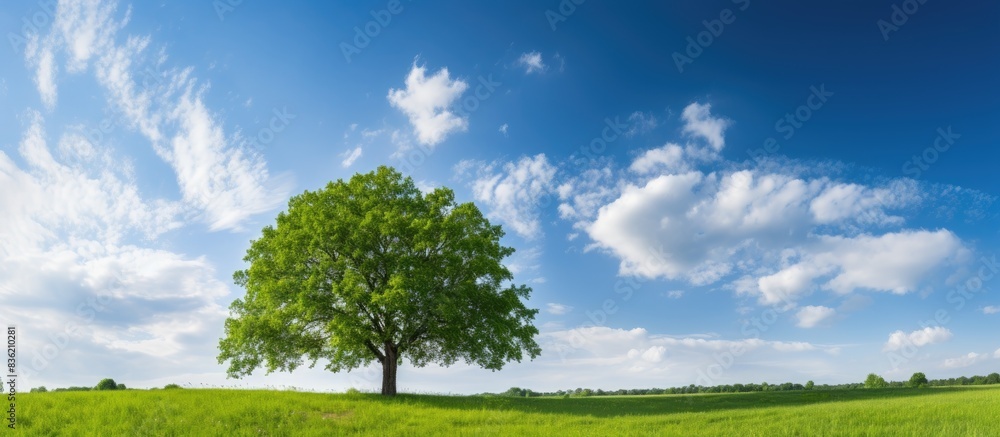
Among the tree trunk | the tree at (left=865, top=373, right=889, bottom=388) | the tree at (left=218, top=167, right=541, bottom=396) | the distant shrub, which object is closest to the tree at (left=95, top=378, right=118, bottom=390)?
the distant shrub

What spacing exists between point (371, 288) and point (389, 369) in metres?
4.78

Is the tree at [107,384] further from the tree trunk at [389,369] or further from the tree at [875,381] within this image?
the tree at [875,381]

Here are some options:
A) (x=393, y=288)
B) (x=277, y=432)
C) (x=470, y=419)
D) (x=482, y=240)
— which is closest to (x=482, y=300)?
(x=482, y=240)

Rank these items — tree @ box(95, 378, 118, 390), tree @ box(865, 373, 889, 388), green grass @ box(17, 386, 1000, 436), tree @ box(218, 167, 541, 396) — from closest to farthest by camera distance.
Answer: green grass @ box(17, 386, 1000, 436), tree @ box(218, 167, 541, 396), tree @ box(95, 378, 118, 390), tree @ box(865, 373, 889, 388)

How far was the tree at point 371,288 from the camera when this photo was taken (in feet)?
92.0

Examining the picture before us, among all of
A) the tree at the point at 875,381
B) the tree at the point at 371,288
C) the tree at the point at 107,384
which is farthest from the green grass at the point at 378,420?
the tree at the point at 875,381

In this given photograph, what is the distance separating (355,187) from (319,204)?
231cm

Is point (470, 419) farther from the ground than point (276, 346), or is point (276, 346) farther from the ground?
point (276, 346)

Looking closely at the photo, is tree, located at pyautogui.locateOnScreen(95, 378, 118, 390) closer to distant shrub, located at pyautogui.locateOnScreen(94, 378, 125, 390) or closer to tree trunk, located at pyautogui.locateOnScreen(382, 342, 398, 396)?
distant shrub, located at pyautogui.locateOnScreen(94, 378, 125, 390)

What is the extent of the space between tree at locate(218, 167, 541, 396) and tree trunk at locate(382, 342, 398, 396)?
56 millimetres

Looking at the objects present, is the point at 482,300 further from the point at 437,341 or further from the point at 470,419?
the point at 470,419

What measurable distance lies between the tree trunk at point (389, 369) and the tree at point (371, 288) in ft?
0.19

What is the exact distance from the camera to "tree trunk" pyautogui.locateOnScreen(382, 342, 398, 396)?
29.7 meters

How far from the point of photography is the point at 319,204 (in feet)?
103
